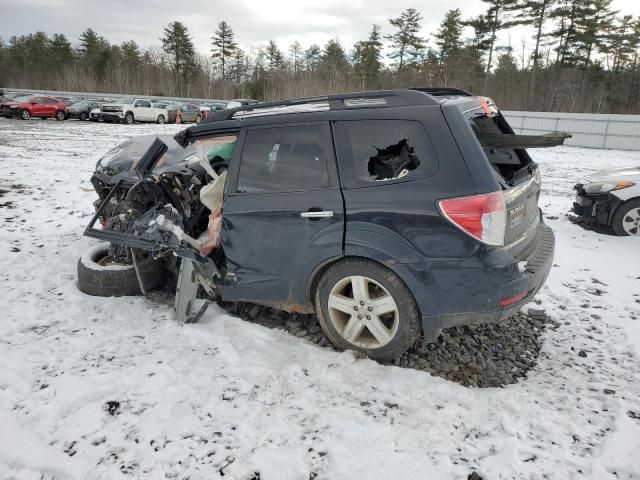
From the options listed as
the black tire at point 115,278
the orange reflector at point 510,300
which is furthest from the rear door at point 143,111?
the orange reflector at point 510,300

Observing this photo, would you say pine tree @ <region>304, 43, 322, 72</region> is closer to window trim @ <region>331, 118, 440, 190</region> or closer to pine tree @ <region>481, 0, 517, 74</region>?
pine tree @ <region>481, 0, 517, 74</region>

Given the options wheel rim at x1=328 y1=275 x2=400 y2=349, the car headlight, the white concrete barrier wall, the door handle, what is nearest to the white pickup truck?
the white concrete barrier wall

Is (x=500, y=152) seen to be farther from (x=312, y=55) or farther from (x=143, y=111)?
(x=312, y=55)

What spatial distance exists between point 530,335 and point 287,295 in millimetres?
2121

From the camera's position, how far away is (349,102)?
3.35 m

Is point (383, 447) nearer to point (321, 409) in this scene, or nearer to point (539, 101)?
point (321, 409)

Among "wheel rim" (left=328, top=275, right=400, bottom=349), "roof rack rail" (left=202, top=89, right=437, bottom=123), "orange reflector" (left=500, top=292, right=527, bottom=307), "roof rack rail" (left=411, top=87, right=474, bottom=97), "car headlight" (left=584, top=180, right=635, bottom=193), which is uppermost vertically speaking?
"roof rack rail" (left=411, top=87, right=474, bottom=97)

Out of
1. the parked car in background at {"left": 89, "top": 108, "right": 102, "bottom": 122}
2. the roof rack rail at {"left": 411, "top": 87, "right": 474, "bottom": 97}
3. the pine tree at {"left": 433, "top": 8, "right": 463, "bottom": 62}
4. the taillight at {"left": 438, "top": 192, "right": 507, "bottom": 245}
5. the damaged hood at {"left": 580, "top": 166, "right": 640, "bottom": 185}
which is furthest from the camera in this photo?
the pine tree at {"left": 433, "top": 8, "right": 463, "bottom": 62}

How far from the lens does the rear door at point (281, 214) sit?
127 inches

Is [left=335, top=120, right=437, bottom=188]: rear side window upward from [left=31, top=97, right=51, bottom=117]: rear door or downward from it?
downward

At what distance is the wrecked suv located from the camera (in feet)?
9.37

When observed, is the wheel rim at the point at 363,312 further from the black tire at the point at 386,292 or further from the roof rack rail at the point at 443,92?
the roof rack rail at the point at 443,92

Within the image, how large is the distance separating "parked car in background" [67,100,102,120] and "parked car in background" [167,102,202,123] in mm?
4464

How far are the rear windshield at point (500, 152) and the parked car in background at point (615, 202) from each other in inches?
148
